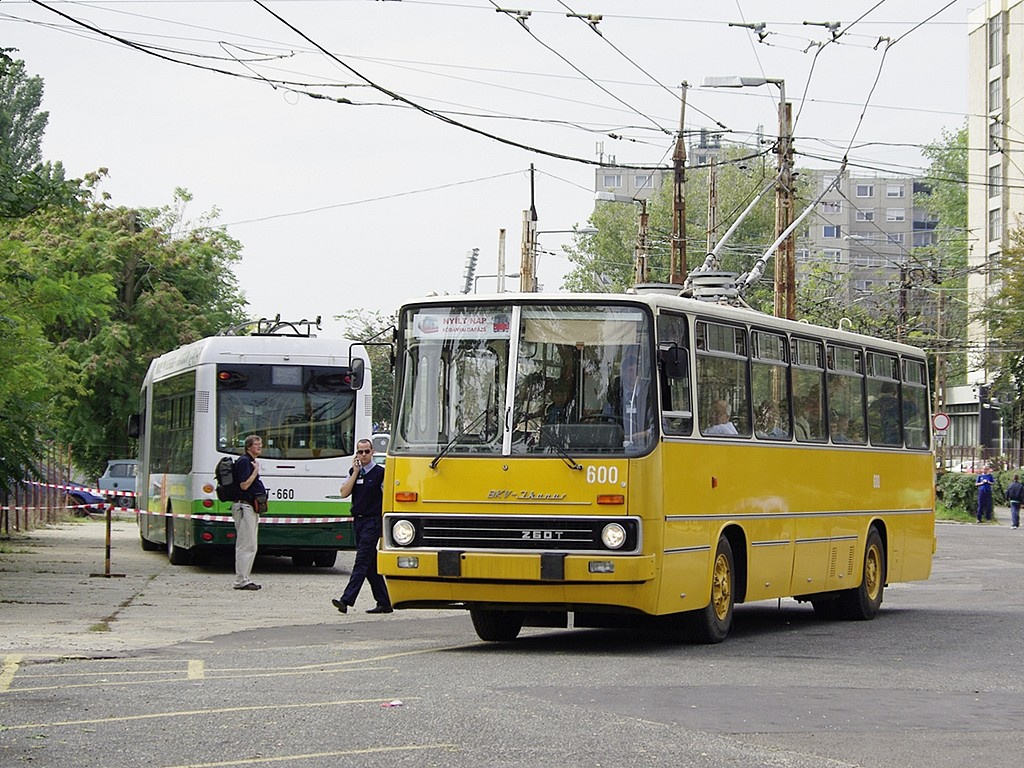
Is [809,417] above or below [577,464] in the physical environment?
above

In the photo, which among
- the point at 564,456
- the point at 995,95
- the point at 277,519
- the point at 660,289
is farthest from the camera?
the point at 995,95

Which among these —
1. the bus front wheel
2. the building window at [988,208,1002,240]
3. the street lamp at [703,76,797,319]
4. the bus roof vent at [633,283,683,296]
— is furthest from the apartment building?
the bus roof vent at [633,283,683,296]

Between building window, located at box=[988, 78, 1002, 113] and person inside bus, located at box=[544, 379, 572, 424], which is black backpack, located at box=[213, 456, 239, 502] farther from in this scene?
building window, located at box=[988, 78, 1002, 113]

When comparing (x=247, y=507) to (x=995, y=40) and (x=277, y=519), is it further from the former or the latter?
(x=995, y=40)

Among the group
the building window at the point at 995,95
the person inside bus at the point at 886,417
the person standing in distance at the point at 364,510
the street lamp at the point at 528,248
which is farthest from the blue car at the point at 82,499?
the building window at the point at 995,95

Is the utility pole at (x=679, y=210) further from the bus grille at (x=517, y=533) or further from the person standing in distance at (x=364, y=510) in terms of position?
the bus grille at (x=517, y=533)

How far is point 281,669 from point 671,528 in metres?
3.29

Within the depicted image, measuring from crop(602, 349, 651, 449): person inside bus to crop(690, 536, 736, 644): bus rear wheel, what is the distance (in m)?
1.66

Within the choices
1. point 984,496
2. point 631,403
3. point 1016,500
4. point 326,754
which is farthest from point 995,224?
point 326,754

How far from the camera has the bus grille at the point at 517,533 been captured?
13.9 metres

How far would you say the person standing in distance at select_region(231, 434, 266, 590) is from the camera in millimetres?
22172

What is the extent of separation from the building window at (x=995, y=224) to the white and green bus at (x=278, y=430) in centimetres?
5952

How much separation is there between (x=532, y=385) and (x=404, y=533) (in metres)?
1.51

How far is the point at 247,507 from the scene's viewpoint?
2230 centimetres
